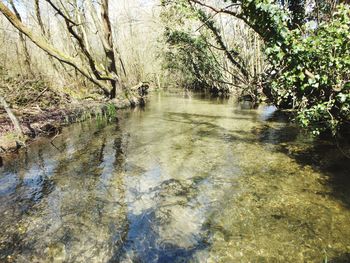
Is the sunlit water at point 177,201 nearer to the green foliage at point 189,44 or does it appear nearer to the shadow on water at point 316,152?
the shadow on water at point 316,152

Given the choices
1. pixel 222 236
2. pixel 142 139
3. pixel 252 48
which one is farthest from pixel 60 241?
pixel 252 48

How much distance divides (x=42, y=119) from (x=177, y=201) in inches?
334

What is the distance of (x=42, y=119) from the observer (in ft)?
37.5

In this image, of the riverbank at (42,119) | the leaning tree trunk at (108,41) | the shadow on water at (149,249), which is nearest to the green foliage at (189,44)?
the leaning tree trunk at (108,41)

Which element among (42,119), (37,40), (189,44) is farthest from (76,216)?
(189,44)

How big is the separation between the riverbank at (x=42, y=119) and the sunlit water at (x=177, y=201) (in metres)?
0.69

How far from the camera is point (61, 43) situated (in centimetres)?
2384

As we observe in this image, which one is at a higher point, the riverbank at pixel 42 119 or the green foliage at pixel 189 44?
the green foliage at pixel 189 44

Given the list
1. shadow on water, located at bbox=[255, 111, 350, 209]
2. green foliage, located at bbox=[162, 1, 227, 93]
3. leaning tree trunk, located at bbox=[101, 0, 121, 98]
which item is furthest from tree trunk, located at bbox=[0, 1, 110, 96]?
shadow on water, located at bbox=[255, 111, 350, 209]

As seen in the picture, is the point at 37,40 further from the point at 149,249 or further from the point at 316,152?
the point at 316,152

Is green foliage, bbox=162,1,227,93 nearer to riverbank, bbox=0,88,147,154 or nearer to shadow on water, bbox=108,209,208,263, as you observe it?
riverbank, bbox=0,88,147,154

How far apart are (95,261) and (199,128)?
25.6ft

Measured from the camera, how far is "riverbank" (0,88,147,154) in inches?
343

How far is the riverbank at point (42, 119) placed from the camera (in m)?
8.70
